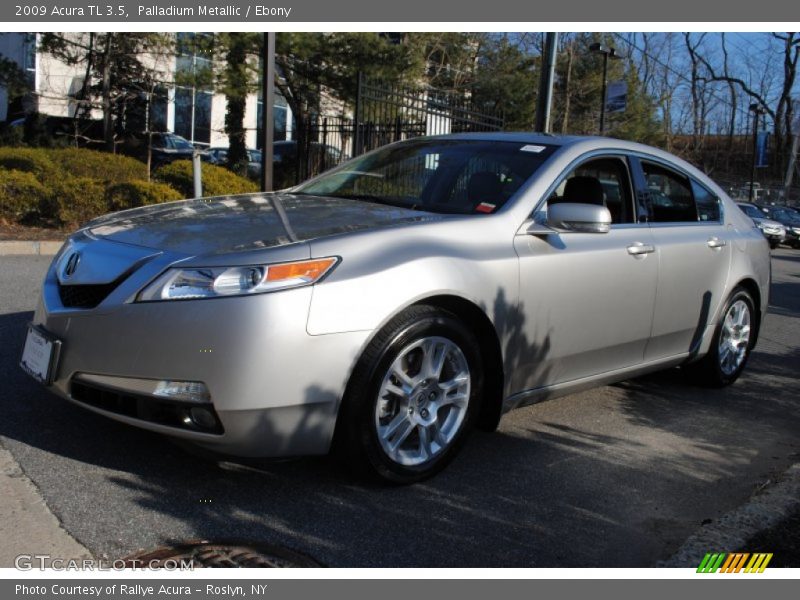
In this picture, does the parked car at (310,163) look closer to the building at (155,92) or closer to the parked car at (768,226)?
the building at (155,92)

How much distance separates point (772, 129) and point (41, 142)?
5992cm

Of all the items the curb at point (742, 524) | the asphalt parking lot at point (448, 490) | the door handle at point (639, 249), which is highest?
the door handle at point (639, 249)

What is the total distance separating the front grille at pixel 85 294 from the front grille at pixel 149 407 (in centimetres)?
33

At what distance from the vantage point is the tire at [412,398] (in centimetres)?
331

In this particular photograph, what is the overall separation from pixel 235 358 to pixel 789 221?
30.5 meters

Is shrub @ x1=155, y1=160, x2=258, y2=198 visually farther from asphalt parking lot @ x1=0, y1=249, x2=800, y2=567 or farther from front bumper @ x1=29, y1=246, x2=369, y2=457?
front bumper @ x1=29, y1=246, x2=369, y2=457

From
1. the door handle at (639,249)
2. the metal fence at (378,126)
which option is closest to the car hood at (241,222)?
the door handle at (639,249)

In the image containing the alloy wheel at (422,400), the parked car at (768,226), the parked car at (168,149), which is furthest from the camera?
the parked car at (768,226)

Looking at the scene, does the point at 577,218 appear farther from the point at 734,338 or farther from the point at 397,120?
the point at 397,120

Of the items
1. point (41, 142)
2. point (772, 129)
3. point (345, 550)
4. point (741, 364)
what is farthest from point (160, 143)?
point (772, 129)

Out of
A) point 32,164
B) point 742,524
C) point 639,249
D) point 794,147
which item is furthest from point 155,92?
point 794,147

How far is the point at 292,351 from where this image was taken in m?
3.06

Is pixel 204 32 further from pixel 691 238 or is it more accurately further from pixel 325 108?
pixel 691 238

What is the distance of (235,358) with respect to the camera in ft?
9.90
